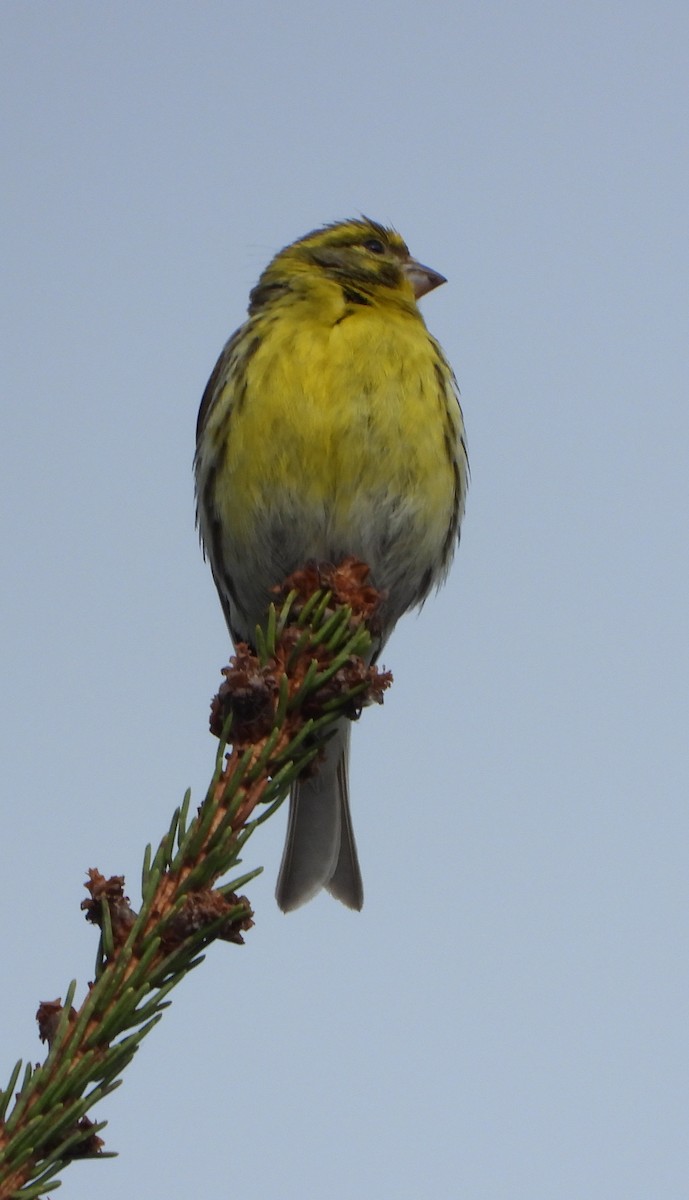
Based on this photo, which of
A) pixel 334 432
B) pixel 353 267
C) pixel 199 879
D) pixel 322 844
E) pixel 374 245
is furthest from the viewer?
pixel 374 245

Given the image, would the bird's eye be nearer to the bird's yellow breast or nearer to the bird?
the bird

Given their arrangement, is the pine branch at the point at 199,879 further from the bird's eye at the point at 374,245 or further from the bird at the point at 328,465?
the bird's eye at the point at 374,245

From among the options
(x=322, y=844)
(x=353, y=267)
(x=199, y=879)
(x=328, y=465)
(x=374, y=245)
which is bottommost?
(x=199, y=879)

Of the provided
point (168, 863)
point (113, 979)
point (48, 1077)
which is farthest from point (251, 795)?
point (48, 1077)

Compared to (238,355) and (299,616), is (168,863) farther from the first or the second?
(238,355)

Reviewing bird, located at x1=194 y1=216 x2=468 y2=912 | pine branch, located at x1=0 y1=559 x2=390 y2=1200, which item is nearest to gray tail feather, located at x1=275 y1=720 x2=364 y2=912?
bird, located at x1=194 y1=216 x2=468 y2=912

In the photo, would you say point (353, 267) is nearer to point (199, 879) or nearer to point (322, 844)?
point (322, 844)

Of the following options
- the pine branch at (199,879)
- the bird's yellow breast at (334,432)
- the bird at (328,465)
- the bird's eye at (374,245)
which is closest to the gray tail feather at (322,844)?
the bird at (328,465)

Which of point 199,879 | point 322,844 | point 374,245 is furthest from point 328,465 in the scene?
point 199,879
